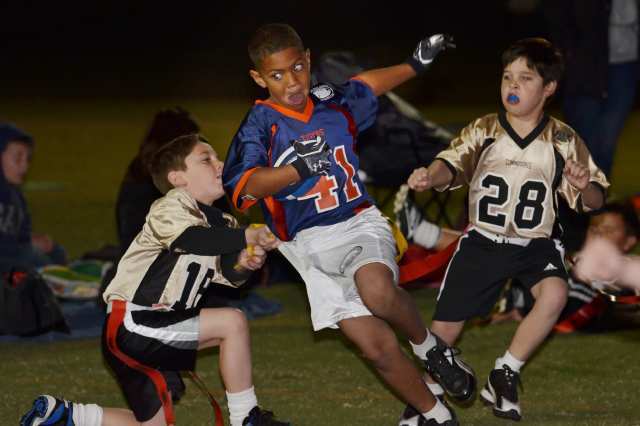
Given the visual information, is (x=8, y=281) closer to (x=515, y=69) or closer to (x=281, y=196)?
(x=281, y=196)

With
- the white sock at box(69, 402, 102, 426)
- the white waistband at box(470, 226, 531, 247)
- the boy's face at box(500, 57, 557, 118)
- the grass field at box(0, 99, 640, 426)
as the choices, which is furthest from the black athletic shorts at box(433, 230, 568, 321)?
the white sock at box(69, 402, 102, 426)

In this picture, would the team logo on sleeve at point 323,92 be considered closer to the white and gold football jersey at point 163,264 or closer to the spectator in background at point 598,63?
the white and gold football jersey at point 163,264

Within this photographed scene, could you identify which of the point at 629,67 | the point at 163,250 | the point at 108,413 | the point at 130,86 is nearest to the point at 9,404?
the point at 108,413

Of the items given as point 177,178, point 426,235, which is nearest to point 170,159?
point 177,178

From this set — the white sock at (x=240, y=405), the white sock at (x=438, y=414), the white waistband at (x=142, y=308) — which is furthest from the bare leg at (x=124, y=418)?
the white sock at (x=438, y=414)

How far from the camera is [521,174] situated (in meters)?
5.98

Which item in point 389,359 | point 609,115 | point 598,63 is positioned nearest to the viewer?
point 389,359

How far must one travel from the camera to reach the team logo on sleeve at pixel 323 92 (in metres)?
5.69

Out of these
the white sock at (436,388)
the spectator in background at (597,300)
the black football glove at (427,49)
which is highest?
the black football glove at (427,49)

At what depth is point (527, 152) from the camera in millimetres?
5980

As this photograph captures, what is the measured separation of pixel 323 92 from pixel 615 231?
2793 mm

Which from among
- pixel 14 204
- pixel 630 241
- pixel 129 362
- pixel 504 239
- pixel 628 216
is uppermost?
pixel 504 239

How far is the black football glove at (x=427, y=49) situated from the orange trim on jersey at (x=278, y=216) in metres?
0.92

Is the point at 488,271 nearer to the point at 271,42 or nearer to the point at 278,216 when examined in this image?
the point at 278,216
